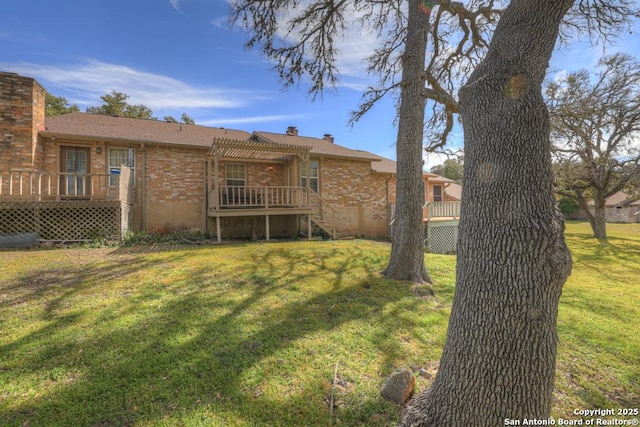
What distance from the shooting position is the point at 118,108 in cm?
2156

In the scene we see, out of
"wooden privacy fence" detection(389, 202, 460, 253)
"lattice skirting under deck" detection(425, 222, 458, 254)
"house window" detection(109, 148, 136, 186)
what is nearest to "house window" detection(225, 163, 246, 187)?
"house window" detection(109, 148, 136, 186)

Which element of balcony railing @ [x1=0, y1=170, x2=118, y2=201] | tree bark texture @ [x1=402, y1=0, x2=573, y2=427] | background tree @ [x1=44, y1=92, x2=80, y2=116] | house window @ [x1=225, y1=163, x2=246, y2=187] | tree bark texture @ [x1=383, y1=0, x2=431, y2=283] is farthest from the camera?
background tree @ [x1=44, y1=92, x2=80, y2=116]

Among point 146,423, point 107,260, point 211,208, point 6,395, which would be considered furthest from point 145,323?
point 211,208

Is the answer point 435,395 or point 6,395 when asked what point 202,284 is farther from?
point 435,395

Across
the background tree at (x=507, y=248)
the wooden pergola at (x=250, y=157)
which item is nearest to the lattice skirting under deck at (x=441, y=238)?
the wooden pergola at (x=250, y=157)

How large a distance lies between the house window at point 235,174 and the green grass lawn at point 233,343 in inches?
273

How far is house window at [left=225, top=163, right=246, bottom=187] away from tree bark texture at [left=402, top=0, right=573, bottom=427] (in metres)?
12.0

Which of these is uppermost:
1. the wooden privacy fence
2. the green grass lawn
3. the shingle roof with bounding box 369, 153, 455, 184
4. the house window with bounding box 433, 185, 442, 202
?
the shingle roof with bounding box 369, 153, 455, 184

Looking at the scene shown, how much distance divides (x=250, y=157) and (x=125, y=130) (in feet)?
16.8

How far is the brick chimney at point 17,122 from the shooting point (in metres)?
9.26

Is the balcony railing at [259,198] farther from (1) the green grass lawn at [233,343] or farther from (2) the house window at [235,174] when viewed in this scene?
(1) the green grass lawn at [233,343]

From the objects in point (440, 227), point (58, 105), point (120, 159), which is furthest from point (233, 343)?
point (58, 105)

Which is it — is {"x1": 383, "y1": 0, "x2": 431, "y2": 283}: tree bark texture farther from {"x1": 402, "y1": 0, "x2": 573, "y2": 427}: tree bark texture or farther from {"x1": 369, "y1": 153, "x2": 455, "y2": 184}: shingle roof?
{"x1": 369, "y1": 153, "x2": 455, "y2": 184}: shingle roof

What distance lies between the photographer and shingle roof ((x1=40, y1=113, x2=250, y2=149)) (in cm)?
1045
